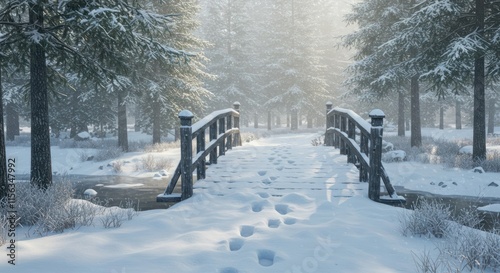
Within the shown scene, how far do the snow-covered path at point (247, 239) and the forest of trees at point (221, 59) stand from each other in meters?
3.03

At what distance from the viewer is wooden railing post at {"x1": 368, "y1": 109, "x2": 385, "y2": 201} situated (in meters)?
6.32

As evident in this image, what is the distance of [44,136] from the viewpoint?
7.21 m

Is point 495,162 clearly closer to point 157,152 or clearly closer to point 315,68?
point 157,152

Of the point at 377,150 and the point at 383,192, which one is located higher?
the point at 377,150

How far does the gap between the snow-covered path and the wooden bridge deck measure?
0.06 m

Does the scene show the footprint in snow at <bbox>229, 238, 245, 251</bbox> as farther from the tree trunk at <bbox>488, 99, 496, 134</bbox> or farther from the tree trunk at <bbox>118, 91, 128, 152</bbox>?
the tree trunk at <bbox>488, 99, 496, 134</bbox>

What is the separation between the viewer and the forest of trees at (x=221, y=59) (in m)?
7.01

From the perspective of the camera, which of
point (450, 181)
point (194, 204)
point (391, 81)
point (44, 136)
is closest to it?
point (194, 204)

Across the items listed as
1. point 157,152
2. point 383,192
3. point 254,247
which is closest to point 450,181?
point 383,192

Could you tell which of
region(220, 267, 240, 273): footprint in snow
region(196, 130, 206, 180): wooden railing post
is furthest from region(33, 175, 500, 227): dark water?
region(220, 267, 240, 273): footprint in snow

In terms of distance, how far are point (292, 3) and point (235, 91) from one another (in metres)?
10.4

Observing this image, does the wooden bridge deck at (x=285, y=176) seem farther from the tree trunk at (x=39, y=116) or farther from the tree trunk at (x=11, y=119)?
the tree trunk at (x=11, y=119)

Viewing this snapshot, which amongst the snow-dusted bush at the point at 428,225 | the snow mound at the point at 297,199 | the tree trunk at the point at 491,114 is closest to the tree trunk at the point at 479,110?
the snow mound at the point at 297,199

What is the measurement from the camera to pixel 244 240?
15.0 ft
